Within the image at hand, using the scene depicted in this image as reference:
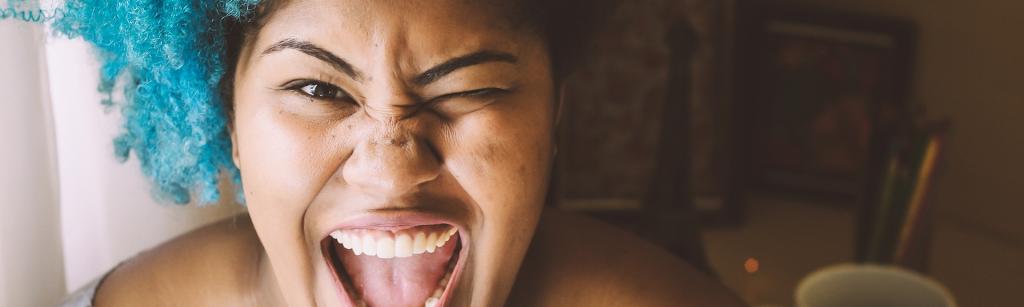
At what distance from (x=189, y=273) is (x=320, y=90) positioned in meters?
0.34

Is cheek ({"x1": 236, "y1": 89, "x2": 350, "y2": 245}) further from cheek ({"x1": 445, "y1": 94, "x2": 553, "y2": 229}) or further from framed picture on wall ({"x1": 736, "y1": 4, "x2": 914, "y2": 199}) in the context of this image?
framed picture on wall ({"x1": 736, "y1": 4, "x2": 914, "y2": 199})

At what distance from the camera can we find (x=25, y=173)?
1.04 metres

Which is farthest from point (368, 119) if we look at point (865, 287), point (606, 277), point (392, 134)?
point (865, 287)

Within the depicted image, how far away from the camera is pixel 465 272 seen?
0.97 m

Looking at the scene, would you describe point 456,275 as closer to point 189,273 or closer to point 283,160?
point 283,160

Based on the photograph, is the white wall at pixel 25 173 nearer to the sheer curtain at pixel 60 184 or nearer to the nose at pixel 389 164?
the sheer curtain at pixel 60 184

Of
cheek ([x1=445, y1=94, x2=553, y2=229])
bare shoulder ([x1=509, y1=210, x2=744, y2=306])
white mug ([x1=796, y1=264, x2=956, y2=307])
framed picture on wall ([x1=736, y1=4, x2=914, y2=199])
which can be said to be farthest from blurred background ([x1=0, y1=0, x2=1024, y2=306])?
cheek ([x1=445, y1=94, x2=553, y2=229])

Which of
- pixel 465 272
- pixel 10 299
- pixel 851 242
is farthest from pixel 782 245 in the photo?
pixel 10 299

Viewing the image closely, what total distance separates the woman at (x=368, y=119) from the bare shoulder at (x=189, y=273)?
0.44 feet

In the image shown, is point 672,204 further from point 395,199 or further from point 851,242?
point 395,199

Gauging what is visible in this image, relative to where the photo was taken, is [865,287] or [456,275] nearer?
[456,275]

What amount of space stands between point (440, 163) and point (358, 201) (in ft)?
0.24

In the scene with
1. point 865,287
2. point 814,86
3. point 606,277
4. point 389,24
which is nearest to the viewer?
point 389,24

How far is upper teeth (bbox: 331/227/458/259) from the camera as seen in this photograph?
94cm
